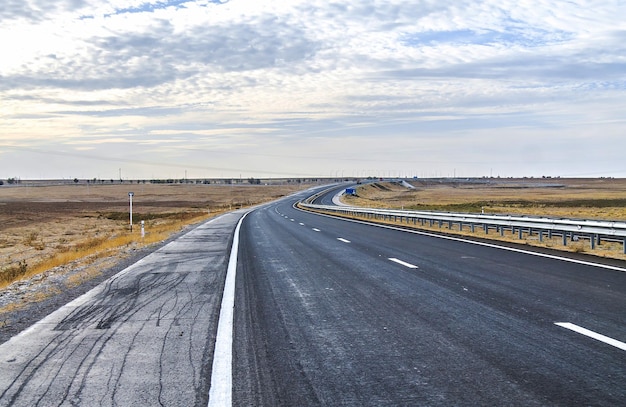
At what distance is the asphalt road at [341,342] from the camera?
5.21 metres

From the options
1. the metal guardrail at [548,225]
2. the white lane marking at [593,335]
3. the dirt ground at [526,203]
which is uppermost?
the metal guardrail at [548,225]

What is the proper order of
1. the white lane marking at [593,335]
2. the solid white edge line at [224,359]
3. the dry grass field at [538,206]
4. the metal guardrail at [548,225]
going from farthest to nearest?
the dry grass field at [538,206]
the metal guardrail at [548,225]
the white lane marking at [593,335]
the solid white edge line at [224,359]

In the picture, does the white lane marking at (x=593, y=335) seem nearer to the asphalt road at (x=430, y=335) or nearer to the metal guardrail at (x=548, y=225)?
the asphalt road at (x=430, y=335)

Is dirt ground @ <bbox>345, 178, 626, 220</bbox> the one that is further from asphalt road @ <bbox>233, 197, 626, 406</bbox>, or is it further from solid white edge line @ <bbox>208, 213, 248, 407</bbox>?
solid white edge line @ <bbox>208, 213, 248, 407</bbox>

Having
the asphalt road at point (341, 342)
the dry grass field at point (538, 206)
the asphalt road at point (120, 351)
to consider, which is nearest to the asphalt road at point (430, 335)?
the asphalt road at point (341, 342)

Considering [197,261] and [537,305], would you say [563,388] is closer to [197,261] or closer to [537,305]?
[537,305]

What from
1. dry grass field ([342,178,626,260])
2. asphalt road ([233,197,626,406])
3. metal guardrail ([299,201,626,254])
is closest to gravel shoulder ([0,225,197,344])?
asphalt road ([233,197,626,406])

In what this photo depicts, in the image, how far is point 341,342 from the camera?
274 inches

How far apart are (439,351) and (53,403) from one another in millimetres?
3800

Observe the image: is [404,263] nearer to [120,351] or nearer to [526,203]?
[120,351]

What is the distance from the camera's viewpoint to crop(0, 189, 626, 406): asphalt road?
17.1ft

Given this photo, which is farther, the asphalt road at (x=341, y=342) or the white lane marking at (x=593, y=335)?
the white lane marking at (x=593, y=335)

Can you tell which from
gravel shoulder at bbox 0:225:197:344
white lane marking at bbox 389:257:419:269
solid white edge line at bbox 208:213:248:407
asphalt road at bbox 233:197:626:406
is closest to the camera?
solid white edge line at bbox 208:213:248:407

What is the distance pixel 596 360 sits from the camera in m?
5.98
